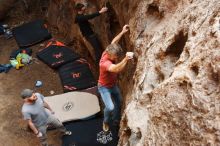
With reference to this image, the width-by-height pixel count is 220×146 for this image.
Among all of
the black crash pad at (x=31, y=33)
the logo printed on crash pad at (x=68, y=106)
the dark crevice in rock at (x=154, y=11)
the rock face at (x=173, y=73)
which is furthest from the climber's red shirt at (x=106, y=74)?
the black crash pad at (x=31, y=33)

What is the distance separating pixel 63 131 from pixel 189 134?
15.7 ft

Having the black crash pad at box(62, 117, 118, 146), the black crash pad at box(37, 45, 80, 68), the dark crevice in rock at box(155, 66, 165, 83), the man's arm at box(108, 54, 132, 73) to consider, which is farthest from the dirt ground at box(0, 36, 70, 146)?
the dark crevice in rock at box(155, 66, 165, 83)

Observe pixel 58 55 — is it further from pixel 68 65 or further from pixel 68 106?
pixel 68 106

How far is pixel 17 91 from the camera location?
1109cm

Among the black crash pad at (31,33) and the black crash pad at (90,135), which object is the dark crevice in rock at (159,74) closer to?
the black crash pad at (90,135)

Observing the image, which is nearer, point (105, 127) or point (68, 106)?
point (105, 127)

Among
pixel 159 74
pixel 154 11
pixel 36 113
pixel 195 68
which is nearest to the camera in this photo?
pixel 195 68

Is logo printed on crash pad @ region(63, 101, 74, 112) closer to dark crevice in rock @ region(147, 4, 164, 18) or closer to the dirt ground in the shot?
the dirt ground

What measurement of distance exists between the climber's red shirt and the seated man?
1.38 m

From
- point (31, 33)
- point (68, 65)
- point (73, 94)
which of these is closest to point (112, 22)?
point (73, 94)

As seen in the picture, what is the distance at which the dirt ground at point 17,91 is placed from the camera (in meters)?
9.46

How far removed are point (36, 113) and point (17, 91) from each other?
347cm

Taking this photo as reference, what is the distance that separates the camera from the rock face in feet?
14.7

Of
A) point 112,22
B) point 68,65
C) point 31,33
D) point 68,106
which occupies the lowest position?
point 68,106
